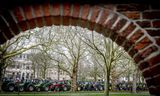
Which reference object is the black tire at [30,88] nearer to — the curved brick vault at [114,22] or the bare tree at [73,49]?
the bare tree at [73,49]

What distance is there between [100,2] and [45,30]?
56.4 ft

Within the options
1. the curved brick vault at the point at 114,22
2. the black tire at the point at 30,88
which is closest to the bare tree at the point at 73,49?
the black tire at the point at 30,88

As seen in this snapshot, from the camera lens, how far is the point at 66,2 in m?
3.08

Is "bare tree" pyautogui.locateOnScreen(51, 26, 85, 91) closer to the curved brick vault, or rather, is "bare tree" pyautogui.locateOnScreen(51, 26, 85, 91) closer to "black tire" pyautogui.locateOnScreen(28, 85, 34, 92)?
"black tire" pyautogui.locateOnScreen(28, 85, 34, 92)

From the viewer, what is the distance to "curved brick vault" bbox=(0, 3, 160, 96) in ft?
9.61

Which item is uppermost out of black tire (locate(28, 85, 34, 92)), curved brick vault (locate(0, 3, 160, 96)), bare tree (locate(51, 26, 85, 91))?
bare tree (locate(51, 26, 85, 91))

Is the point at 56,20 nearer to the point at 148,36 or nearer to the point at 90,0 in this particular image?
the point at 90,0

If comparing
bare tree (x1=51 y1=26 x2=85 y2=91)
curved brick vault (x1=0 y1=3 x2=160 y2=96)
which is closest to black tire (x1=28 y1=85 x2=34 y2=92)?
Answer: bare tree (x1=51 y1=26 x2=85 y2=91)

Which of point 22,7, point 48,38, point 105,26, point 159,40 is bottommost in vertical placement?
point 159,40

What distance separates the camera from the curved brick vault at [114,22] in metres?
2.93

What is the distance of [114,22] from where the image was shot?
3.04 m

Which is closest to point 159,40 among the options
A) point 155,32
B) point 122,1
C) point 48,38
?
point 155,32

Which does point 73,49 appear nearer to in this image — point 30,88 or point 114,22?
point 30,88

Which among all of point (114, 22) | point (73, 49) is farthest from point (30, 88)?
point (114, 22)
